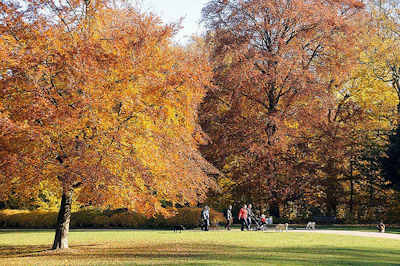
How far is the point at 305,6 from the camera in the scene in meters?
32.5

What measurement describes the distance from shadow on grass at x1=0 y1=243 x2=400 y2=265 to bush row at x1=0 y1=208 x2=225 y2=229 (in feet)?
46.4

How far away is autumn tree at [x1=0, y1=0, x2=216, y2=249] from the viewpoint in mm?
13734

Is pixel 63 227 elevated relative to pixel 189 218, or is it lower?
lower

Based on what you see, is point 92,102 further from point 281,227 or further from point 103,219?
point 103,219

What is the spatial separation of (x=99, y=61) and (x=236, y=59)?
63.4 ft

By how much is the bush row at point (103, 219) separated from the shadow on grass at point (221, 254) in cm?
1413

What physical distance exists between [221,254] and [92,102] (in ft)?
20.1

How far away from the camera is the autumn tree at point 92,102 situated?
13.7 meters

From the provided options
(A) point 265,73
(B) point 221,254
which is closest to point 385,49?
(A) point 265,73

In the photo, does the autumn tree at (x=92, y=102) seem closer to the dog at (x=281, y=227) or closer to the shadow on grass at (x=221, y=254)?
the shadow on grass at (x=221, y=254)

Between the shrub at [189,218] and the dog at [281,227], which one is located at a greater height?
the shrub at [189,218]

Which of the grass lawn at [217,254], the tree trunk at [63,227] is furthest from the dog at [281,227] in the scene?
the tree trunk at [63,227]

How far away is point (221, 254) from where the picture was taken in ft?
46.8

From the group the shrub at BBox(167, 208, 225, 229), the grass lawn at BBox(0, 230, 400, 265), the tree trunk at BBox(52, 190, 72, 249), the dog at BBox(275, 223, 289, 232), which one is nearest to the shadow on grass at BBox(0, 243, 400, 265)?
the grass lawn at BBox(0, 230, 400, 265)
